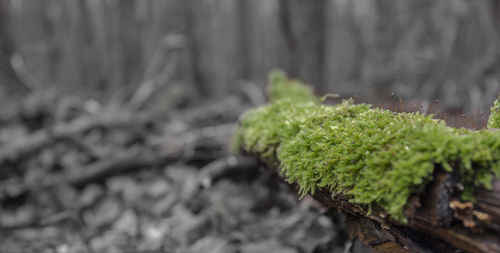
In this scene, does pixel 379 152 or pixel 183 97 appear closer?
pixel 379 152

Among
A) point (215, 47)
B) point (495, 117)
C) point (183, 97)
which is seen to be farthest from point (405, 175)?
point (215, 47)

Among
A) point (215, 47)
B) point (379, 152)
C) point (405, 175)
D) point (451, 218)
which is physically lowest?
point (451, 218)

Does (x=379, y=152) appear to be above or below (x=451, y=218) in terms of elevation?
above

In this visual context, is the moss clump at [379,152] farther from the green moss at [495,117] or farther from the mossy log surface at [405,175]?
the green moss at [495,117]

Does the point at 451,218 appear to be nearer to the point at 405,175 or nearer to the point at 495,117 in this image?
the point at 405,175

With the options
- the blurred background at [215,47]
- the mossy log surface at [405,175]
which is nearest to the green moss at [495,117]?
the mossy log surface at [405,175]
